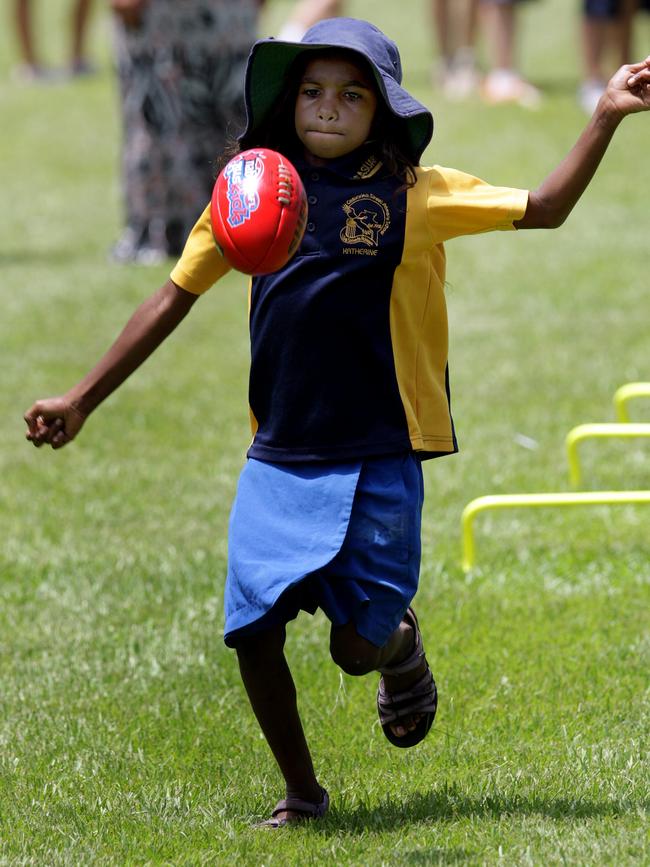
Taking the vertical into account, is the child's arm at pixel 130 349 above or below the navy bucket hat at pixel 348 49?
below

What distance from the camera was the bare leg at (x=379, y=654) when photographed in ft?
13.2

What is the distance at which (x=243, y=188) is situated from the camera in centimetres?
381

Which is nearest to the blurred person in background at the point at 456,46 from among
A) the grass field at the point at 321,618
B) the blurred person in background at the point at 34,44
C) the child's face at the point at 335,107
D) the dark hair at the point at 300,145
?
the grass field at the point at 321,618

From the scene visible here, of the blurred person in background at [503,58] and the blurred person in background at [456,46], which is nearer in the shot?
the blurred person in background at [503,58]

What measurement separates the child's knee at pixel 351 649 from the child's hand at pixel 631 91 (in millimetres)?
1419

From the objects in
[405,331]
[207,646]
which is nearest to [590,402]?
[207,646]

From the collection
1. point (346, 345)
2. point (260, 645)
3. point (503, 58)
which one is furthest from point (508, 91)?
point (260, 645)

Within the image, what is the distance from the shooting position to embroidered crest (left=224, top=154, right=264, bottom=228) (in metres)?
3.79

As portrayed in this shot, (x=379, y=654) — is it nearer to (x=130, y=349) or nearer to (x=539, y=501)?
(x=130, y=349)

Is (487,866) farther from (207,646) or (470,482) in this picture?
(470,482)

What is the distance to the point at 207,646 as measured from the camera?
567 centimetres

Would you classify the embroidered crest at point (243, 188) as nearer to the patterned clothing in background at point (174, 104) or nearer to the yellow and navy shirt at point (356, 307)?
the yellow and navy shirt at point (356, 307)

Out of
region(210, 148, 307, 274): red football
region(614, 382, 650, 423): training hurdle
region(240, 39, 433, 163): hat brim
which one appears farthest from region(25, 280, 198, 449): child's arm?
region(614, 382, 650, 423): training hurdle

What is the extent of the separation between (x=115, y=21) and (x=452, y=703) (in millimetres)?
9075
